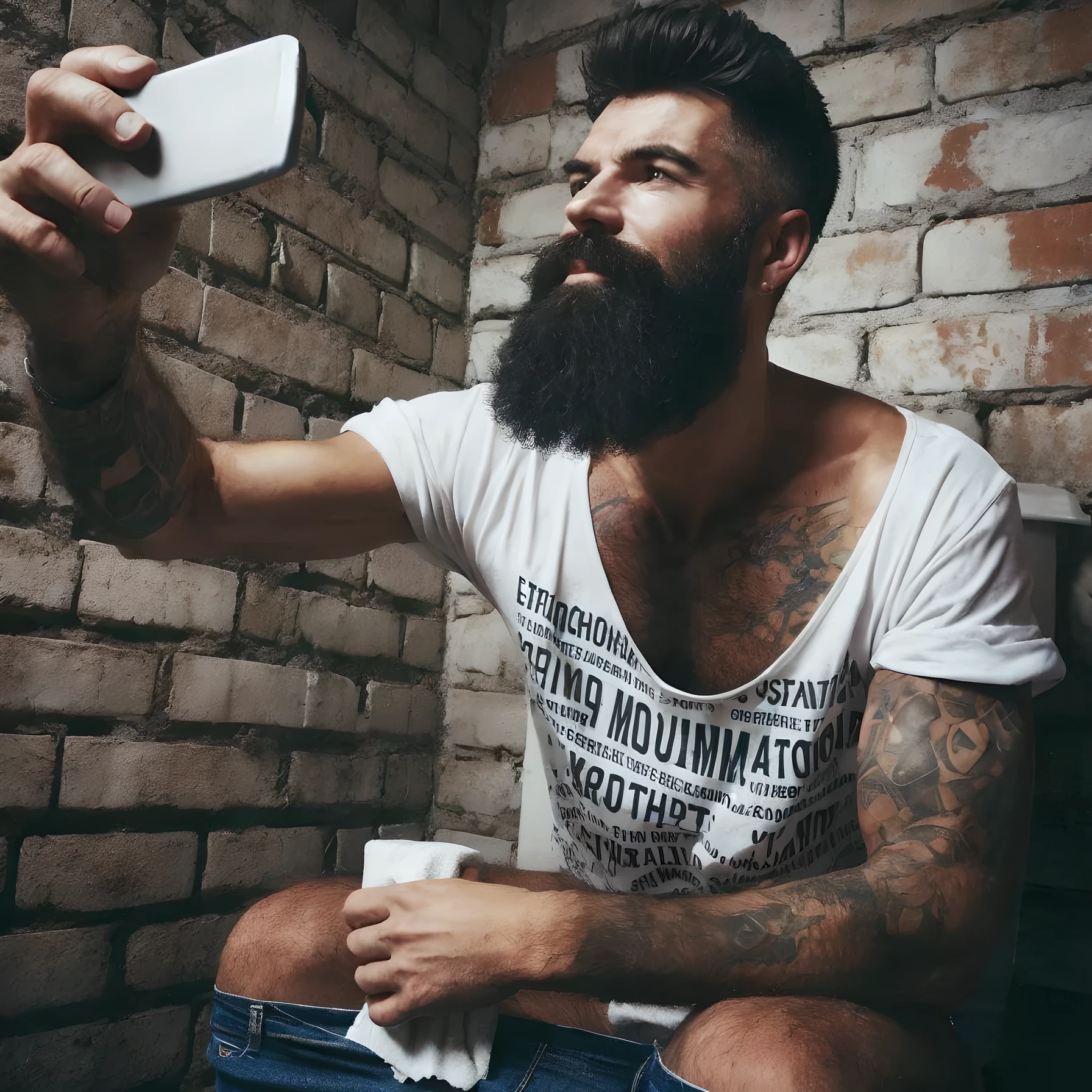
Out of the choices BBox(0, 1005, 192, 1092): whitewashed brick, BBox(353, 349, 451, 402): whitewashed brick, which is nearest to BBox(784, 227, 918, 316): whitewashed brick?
BBox(353, 349, 451, 402): whitewashed brick

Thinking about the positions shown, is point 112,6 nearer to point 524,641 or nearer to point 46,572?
point 46,572

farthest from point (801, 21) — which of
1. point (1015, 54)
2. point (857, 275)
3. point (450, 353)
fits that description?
point (450, 353)

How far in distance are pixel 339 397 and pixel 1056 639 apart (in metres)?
1.02

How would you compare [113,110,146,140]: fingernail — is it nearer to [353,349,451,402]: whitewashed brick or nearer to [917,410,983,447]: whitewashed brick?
[353,349,451,402]: whitewashed brick

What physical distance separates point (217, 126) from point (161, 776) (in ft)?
2.67

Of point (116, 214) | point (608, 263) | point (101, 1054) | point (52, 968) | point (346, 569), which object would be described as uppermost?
point (608, 263)

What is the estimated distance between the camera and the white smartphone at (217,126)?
47 centimetres

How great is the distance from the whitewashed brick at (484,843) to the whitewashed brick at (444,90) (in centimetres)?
121

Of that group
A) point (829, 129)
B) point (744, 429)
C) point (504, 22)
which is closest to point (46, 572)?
point (744, 429)

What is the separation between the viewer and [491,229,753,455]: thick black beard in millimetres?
969

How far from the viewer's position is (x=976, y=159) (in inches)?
48.3

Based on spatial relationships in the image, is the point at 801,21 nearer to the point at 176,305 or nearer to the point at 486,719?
the point at 176,305

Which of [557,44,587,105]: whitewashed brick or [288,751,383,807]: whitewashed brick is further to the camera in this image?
[557,44,587,105]: whitewashed brick

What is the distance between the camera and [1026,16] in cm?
122
